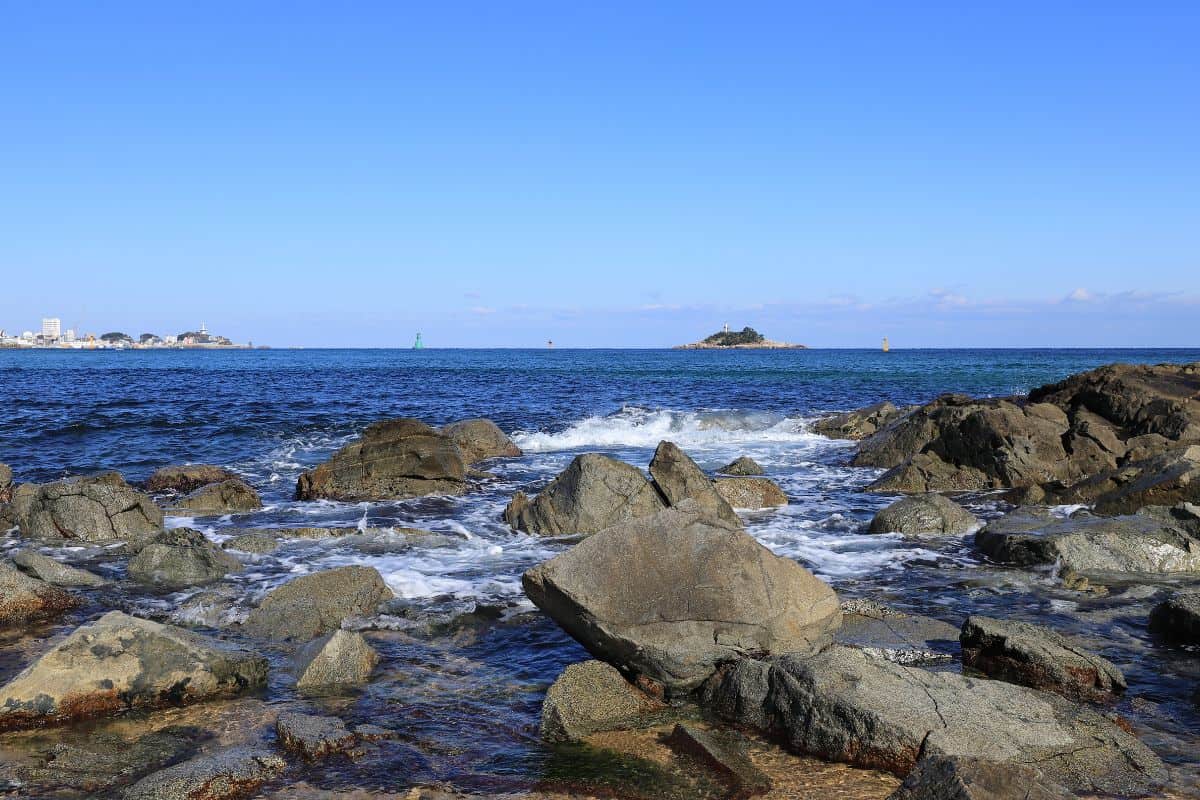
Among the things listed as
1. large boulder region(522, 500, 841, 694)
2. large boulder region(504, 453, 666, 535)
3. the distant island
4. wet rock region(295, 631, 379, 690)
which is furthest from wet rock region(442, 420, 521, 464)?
the distant island

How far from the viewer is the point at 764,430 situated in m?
29.2

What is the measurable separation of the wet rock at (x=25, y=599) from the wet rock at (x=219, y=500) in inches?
229

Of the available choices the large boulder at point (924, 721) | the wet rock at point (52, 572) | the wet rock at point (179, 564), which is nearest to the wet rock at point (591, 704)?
the large boulder at point (924, 721)

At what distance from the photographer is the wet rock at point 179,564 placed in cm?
1046

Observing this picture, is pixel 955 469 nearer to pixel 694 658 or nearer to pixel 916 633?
Answer: pixel 916 633

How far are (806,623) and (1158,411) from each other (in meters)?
15.1

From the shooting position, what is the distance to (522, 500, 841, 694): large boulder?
682 cm

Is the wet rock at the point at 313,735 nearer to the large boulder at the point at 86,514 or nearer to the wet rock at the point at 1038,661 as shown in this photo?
the wet rock at the point at 1038,661

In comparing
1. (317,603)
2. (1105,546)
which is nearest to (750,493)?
(1105,546)

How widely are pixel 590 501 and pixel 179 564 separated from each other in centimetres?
551

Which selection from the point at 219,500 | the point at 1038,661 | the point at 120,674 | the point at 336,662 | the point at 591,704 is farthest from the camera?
the point at 219,500

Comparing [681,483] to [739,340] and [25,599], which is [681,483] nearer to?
[25,599]

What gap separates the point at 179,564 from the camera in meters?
10.6

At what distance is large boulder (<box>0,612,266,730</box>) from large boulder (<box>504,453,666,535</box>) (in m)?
6.42
